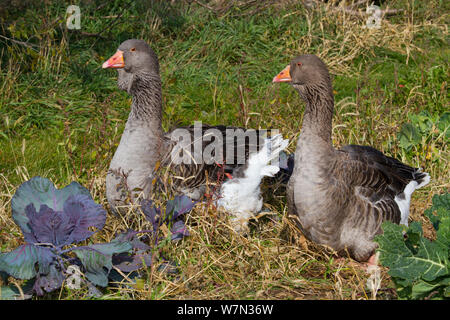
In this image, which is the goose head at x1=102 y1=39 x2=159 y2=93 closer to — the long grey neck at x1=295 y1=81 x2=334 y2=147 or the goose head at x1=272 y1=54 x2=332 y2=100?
the goose head at x1=272 y1=54 x2=332 y2=100

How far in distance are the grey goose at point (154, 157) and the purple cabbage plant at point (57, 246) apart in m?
0.62

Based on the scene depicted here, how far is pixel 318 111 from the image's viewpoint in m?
3.92

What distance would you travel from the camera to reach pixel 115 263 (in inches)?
137

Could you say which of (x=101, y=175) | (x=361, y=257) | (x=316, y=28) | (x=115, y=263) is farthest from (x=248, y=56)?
(x=115, y=263)

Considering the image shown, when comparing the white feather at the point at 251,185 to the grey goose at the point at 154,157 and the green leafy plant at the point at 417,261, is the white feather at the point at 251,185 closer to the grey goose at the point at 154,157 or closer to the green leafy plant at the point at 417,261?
the grey goose at the point at 154,157

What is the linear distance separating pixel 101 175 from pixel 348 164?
2.07m

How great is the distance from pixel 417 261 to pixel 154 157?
83.8 inches

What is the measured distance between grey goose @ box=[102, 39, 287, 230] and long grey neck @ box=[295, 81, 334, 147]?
63 centimetres

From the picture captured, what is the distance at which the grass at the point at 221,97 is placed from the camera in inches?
147

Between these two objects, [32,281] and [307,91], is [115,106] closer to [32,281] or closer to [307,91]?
[307,91]

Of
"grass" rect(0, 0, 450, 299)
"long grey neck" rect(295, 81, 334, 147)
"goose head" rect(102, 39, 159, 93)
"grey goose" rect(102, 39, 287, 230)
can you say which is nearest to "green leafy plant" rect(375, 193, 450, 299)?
"grass" rect(0, 0, 450, 299)

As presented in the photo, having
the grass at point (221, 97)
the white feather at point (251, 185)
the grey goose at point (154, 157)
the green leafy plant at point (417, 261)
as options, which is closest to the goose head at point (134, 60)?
the grey goose at point (154, 157)

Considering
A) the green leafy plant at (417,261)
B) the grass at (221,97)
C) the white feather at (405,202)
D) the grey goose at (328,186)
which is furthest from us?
the white feather at (405,202)

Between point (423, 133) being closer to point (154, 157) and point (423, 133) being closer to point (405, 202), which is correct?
point (405, 202)
